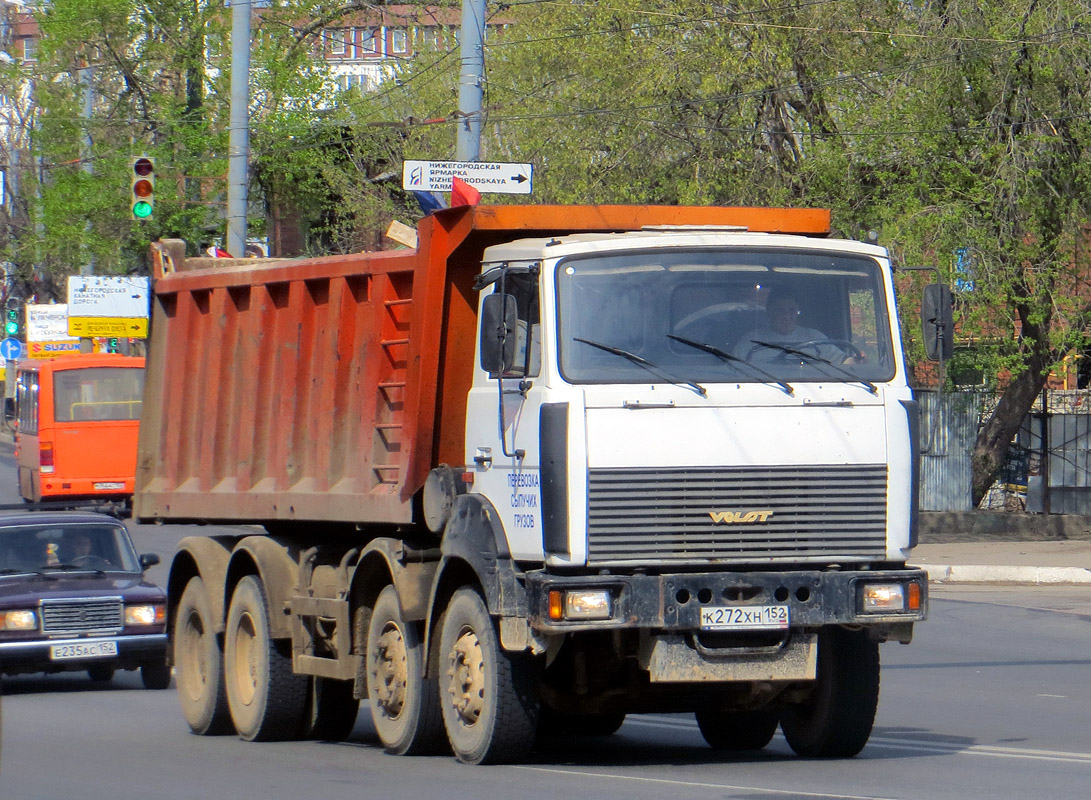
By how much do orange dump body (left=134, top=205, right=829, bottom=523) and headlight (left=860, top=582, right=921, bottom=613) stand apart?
6.81ft

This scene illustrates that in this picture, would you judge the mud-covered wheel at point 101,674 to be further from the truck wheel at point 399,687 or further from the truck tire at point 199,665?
the truck wheel at point 399,687

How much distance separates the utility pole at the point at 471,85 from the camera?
54.1ft

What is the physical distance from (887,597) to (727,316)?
5.12 feet

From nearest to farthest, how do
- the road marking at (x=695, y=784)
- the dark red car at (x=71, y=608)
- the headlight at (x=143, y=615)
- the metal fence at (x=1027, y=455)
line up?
the road marking at (x=695, y=784) → the dark red car at (x=71, y=608) → the headlight at (x=143, y=615) → the metal fence at (x=1027, y=455)

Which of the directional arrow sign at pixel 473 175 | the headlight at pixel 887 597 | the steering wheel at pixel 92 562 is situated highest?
the directional arrow sign at pixel 473 175

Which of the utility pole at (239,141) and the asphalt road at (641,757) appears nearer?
the asphalt road at (641,757)

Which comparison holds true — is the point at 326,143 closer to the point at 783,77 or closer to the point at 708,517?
the point at 783,77

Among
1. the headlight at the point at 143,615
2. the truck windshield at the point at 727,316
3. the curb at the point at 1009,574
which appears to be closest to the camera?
the truck windshield at the point at 727,316

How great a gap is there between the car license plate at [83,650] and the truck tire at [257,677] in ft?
9.92

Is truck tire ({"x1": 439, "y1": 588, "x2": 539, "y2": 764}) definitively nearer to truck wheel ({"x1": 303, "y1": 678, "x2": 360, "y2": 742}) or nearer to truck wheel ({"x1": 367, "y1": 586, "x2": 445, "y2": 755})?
truck wheel ({"x1": 367, "y1": 586, "x2": 445, "y2": 755})

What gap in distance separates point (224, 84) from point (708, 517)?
35881mm

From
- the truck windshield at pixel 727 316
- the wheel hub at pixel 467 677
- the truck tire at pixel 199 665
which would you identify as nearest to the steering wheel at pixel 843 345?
the truck windshield at pixel 727 316

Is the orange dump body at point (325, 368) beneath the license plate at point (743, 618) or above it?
above

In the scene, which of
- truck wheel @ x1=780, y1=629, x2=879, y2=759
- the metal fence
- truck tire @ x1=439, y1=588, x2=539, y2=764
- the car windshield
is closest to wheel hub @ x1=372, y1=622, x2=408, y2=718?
truck tire @ x1=439, y1=588, x2=539, y2=764
